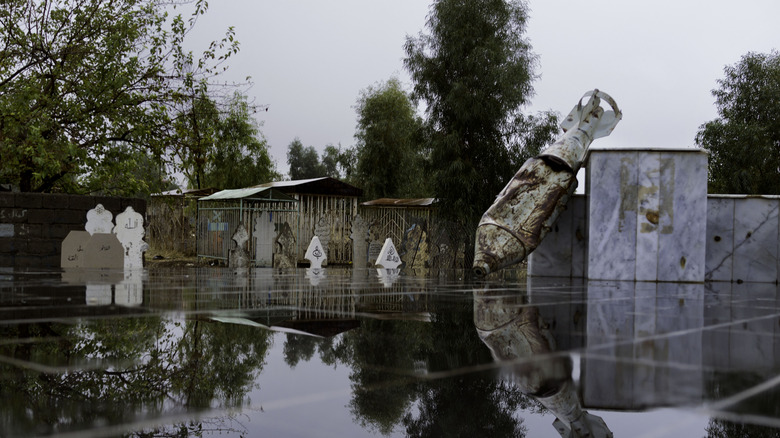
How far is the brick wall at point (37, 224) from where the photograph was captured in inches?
380

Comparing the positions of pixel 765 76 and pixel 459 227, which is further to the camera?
pixel 765 76

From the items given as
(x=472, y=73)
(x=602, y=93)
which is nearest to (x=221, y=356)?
(x=602, y=93)

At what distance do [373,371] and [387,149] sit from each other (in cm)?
3038

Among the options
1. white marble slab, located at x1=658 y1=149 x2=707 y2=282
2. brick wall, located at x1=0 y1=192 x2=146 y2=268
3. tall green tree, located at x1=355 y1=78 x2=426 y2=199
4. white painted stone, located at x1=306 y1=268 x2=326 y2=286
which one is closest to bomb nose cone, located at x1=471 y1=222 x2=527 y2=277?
white marble slab, located at x1=658 y1=149 x2=707 y2=282

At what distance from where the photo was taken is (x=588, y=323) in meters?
3.55

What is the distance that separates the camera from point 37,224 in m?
9.80

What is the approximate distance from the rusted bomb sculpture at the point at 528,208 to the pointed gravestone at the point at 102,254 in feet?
15.5

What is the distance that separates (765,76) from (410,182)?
1685 centimetres

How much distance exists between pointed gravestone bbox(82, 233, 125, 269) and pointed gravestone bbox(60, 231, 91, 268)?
2.5 inches

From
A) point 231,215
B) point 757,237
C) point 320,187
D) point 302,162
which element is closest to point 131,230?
point 757,237

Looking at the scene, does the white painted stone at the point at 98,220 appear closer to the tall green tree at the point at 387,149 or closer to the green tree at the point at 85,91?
the green tree at the point at 85,91

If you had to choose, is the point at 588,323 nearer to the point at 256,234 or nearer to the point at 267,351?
the point at 267,351

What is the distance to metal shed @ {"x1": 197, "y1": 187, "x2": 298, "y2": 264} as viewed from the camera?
698 inches

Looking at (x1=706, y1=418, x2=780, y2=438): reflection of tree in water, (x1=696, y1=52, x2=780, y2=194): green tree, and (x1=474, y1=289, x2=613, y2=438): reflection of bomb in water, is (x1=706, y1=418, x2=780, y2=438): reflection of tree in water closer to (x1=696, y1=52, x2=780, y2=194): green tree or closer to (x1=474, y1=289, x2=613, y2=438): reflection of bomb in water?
(x1=474, y1=289, x2=613, y2=438): reflection of bomb in water
